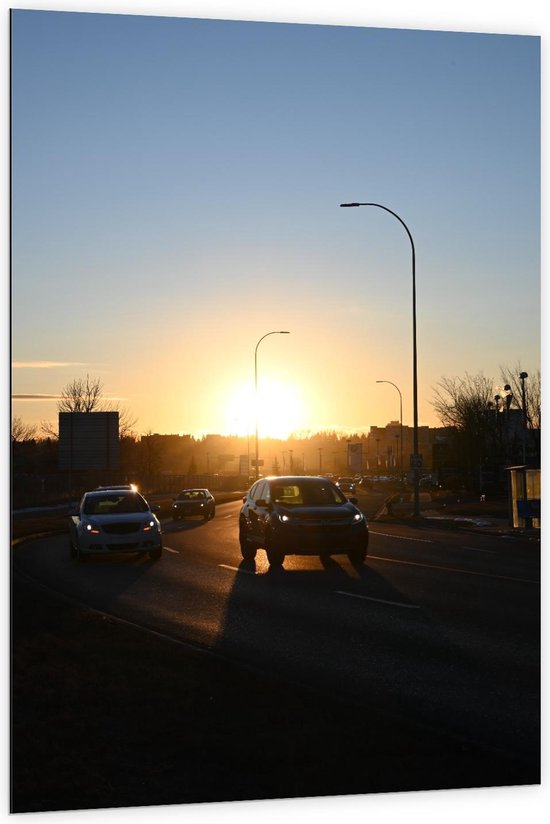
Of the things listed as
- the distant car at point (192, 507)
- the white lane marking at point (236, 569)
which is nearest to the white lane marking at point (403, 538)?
the white lane marking at point (236, 569)

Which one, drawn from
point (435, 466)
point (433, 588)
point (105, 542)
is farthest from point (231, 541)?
point (435, 466)

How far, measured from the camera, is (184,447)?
193 m

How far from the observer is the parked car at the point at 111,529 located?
22531 millimetres

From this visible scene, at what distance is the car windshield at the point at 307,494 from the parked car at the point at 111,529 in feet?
10.6

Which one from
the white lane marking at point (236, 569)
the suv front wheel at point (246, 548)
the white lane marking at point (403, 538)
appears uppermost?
the suv front wheel at point (246, 548)

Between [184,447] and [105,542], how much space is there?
17070 centimetres

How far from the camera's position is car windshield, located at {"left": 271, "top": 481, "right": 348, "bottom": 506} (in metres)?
20.7

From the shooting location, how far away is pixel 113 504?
24.1 m

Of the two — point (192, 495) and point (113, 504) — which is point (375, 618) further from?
point (192, 495)

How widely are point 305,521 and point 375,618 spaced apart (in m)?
6.35

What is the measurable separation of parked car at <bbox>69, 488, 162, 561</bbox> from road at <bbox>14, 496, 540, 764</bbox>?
41 centimetres

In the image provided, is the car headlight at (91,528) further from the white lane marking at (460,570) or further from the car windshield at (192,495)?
the car windshield at (192,495)

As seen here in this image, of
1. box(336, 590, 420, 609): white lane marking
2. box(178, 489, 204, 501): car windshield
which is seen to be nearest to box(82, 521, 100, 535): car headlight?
box(336, 590, 420, 609): white lane marking

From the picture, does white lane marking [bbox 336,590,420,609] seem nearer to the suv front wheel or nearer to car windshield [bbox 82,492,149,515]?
the suv front wheel
